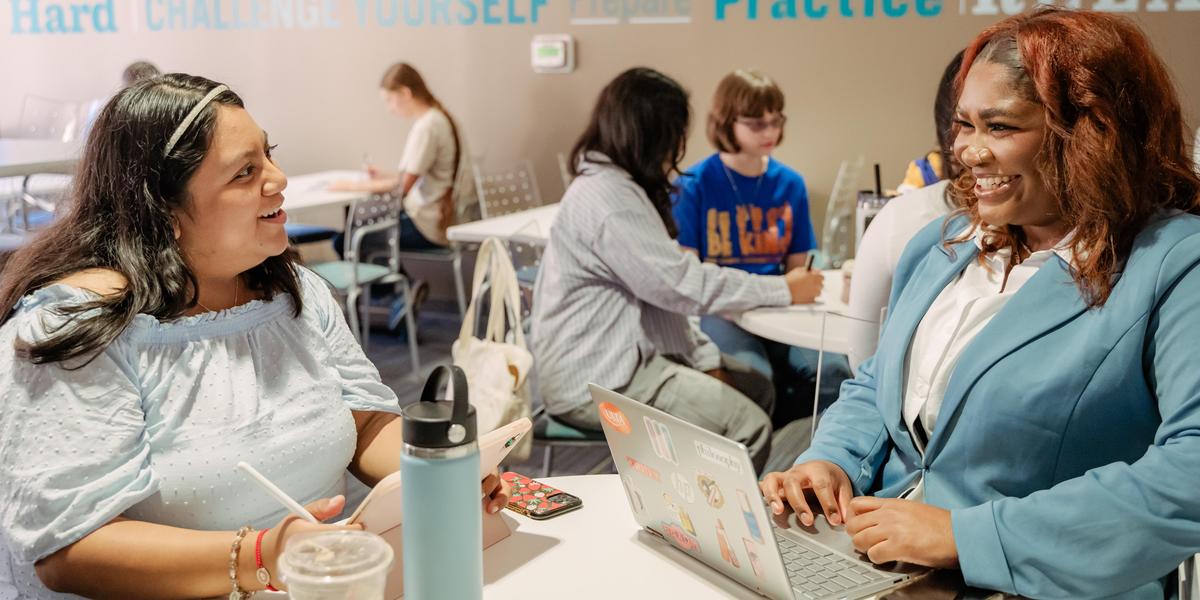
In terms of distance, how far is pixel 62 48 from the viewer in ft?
23.2

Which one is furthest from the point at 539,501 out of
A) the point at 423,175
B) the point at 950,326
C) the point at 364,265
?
the point at 423,175

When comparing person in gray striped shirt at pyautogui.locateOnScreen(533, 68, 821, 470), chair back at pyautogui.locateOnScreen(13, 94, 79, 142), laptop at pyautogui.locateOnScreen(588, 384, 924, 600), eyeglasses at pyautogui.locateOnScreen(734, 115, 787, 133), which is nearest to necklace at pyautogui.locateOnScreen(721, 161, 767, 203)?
eyeglasses at pyautogui.locateOnScreen(734, 115, 787, 133)

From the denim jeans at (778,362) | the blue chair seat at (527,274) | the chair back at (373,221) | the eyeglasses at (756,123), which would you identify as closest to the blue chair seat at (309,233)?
the chair back at (373,221)

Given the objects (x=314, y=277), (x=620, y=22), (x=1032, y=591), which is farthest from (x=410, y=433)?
(x=620, y=22)

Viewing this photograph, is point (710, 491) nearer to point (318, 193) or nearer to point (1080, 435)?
point (1080, 435)

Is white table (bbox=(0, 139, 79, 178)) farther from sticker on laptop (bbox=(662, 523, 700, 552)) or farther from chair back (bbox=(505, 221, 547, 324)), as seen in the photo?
sticker on laptop (bbox=(662, 523, 700, 552))

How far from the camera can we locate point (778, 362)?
131 inches

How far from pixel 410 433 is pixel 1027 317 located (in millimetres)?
798

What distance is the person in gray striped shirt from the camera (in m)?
2.75

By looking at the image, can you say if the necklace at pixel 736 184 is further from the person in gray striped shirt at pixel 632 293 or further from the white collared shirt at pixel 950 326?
the white collared shirt at pixel 950 326

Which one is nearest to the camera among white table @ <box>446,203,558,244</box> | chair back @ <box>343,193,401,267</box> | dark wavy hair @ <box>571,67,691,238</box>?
dark wavy hair @ <box>571,67,691,238</box>

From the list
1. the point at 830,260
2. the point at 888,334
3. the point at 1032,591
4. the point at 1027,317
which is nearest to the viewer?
the point at 1032,591

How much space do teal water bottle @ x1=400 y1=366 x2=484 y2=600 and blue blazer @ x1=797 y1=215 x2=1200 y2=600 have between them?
1.94 ft

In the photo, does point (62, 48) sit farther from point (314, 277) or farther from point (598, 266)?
point (314, 277)
